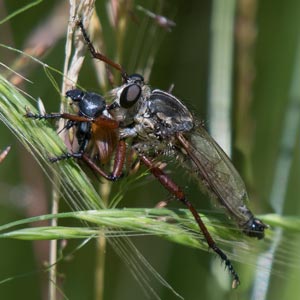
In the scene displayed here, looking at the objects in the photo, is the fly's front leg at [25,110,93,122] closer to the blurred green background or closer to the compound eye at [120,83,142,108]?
the compound eye at [120,83,142,108]

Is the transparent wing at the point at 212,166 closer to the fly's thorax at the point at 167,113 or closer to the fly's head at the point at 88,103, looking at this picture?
the fly's thorax at the point at 167,113

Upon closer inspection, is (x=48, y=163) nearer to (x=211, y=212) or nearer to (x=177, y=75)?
(x=211, y=212)

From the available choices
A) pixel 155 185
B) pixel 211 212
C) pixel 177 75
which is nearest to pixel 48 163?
pixel 211 212

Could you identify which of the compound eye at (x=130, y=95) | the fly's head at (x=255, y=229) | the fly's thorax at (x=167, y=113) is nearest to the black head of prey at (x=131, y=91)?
the compound eye at (x=130, y=95)

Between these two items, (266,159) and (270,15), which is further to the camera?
(270,15)

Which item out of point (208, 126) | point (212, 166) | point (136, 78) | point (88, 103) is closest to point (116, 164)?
point (88, 103)

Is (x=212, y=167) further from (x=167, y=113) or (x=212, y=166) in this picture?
(x=167, y=113)
